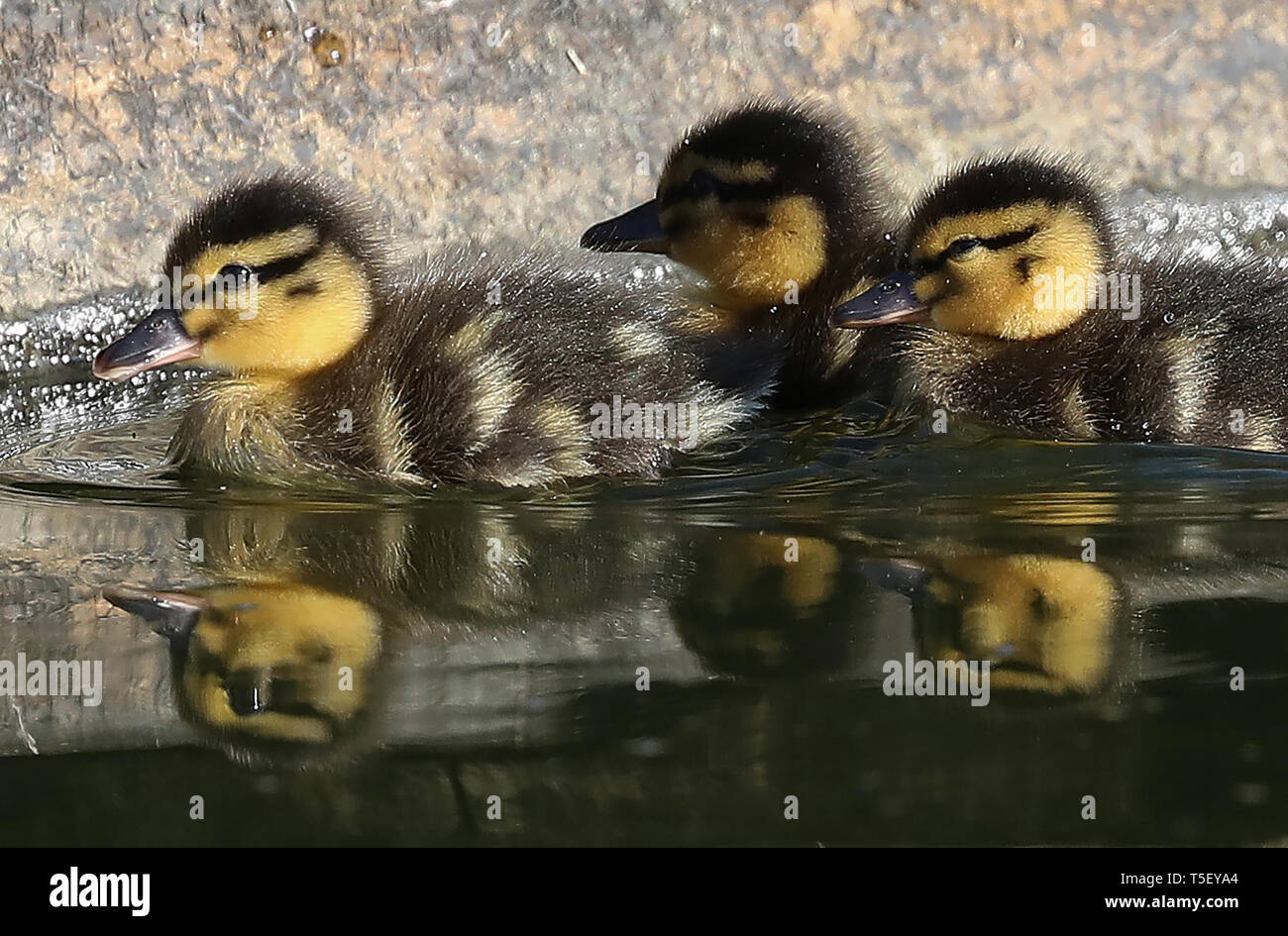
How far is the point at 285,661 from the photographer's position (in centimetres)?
201

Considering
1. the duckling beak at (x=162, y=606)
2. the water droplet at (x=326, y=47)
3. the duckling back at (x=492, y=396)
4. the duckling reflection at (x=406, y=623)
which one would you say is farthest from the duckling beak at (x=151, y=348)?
the water droplet at (x=326, y=47)

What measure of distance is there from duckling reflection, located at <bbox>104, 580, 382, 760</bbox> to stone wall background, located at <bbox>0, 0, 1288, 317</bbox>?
6.09 feet

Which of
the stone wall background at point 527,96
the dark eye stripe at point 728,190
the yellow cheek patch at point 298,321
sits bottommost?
the yellow cheek patch at point 298,321

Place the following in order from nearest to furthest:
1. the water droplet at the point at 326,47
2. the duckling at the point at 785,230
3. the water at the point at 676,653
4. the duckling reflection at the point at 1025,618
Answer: the water at the point at 676,653 → the duckling reflection at the point at 1025,618 → the duckling at the point at 785,230 → the water droplet at the point at 326,47

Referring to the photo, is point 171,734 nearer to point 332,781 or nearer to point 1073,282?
point 332,781

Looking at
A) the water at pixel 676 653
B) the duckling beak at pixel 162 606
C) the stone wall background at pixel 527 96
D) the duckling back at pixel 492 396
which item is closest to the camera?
the water at pixel 676 653

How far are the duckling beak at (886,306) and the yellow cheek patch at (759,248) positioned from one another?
26cm

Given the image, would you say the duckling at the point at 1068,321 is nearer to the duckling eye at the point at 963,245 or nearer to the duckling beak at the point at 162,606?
the duckling eye at the point at 963,245

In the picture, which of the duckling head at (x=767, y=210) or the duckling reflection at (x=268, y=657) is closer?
the duckling reflection at (x=268, y=657)

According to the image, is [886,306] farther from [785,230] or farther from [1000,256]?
[785,230]

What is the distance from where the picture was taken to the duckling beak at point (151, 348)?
9.59 feet

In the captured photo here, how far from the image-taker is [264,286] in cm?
295

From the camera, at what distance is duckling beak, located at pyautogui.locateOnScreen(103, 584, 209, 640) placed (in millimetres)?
2146
